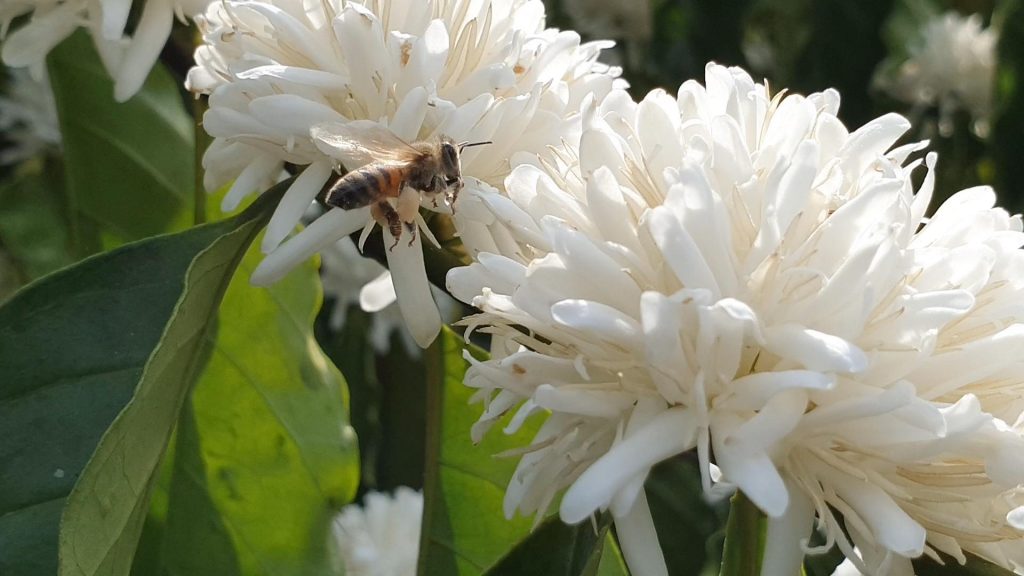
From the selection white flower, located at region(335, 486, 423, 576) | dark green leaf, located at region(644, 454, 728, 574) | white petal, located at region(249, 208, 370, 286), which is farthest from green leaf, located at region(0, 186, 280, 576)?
dark green leaf, located at region(644, 454, 728, 574)

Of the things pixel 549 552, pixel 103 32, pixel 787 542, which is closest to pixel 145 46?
pixel 103 32

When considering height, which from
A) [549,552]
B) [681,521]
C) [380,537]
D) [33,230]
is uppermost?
[549,552]

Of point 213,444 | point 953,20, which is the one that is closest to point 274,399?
point 213,444

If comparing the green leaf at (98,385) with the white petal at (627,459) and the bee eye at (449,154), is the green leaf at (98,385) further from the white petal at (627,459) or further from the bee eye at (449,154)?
the white petal at (627,459)

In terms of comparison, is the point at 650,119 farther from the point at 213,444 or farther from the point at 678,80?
the point at 678,80

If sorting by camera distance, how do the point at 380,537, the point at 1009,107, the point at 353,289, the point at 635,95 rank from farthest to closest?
the point at 635,95, the point at 353,289, the point at 1009,107, the point at 380,537

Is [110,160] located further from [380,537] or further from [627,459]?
[627,459]

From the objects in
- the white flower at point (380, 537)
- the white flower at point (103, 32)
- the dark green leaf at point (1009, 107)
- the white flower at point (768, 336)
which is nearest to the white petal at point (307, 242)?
the white flower at point (768, 336)
